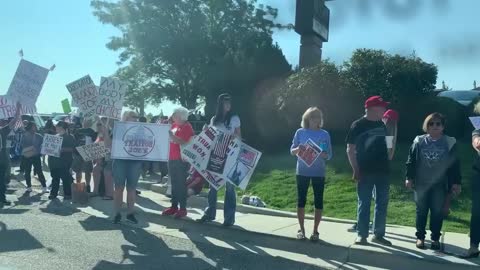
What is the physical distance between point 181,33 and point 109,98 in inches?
928

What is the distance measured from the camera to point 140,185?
13.0 meters

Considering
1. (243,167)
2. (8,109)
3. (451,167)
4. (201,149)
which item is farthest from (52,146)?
(451,167)

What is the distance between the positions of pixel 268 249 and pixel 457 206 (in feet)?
13.2

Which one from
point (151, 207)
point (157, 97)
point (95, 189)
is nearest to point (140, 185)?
point (95, 189)

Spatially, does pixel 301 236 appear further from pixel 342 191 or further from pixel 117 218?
pixel 342 191

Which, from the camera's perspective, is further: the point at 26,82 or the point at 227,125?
the point at 26,82

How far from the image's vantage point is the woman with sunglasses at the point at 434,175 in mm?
6637

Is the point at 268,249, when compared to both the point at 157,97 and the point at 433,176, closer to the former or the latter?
the point at 433,176

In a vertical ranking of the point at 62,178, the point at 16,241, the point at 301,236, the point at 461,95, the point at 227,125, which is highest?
the point at 461,95

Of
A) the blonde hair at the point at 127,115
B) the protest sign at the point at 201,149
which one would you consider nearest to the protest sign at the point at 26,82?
the blonde hair at the point at 127,115

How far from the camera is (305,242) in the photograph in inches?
284

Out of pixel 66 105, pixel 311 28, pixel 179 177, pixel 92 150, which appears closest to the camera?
pixel 179 177

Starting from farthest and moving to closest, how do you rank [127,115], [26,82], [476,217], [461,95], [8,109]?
[461,95], [8,109], [26,82], [127,115], [476,217]

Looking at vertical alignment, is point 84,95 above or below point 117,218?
above
